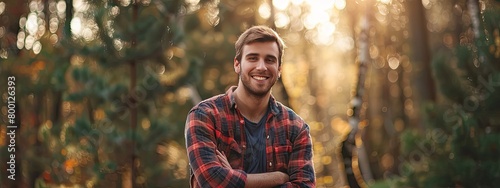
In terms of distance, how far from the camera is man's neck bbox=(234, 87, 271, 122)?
12.3ft

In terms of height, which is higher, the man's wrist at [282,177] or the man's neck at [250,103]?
the man's neck at [250,103]

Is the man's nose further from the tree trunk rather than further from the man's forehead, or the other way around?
the tree trunk

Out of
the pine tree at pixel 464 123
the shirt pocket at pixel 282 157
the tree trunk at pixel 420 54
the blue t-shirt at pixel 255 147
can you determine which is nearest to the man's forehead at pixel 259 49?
the blue t-shirt at pixel 255 147

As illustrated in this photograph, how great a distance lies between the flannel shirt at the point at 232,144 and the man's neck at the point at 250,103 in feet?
0.11

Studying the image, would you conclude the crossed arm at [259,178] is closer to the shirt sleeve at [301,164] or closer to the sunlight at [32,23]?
the shirt sleeve at [301,164]

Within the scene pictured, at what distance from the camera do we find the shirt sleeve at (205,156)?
366 centimetres

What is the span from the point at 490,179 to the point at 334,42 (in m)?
23.5

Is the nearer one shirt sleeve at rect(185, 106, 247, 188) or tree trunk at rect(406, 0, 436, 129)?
shirt sleeve at rect(185, 106, 247, 188)

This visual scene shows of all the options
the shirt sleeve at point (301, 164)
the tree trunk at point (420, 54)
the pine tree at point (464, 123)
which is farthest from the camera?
the tree trunk at point (420, 54)

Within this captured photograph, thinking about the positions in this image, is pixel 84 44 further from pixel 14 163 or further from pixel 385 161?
pixel 385 161

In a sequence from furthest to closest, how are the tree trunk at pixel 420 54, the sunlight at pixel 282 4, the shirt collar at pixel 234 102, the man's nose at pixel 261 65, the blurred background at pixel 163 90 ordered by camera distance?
the sunlight at pixel 282 4
the tree trunk at pixel 420 54
the blurred background at pixel 163 90
the shirt collar at pixel 234 102
the man's nose at pixel 261 65

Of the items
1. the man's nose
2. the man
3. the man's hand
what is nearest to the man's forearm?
the man

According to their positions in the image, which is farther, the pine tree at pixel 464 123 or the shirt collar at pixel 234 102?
the pine tree at pixel 464 123

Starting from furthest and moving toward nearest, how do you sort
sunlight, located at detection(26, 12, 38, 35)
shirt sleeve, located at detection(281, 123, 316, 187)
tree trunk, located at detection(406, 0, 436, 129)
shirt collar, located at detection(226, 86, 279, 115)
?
sunlight, located at detection(26, 12, 38, 35)
tree trunk, located at detection(406, 0, 436, 129)
shirt sleeve, located at detection(281, 123, 316, 187)
shirt collar, located at detection(226, 86, 279, 115)
